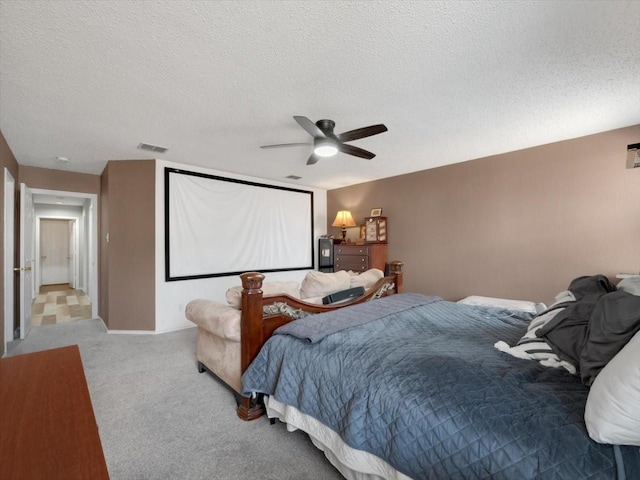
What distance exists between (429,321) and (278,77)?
7.05 feet

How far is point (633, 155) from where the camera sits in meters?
3.07

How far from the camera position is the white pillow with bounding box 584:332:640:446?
81 cm

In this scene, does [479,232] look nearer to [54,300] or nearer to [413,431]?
[413,431]

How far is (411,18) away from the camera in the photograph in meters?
1.62

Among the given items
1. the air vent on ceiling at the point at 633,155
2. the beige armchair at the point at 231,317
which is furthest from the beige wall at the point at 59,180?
the air vent on ceiling at the point at 633,155

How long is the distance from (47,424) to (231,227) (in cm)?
433

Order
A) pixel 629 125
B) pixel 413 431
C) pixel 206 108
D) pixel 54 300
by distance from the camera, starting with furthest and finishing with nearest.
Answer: pixel 54 300 < pixel 629 125 < pixel 206 108 < pixel 413 431

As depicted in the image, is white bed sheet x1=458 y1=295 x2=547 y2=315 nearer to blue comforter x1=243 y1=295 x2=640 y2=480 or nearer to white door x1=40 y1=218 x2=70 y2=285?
blue comforter x1=243 y1=295 x2=640 y2=480

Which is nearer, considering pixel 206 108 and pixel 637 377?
pixel 637 377

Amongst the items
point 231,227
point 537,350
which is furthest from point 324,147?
point 231,227

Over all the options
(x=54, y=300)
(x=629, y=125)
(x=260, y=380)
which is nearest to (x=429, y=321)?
(x=260, y=380)

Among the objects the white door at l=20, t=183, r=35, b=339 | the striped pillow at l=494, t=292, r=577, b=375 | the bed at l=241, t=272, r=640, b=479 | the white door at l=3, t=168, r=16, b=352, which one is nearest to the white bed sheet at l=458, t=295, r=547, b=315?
the bed at l=241, t=272, r=640, b=479

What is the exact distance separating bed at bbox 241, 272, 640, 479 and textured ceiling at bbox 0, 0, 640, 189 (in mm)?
1803

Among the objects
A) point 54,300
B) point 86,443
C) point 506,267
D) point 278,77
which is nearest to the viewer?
point 86,443
